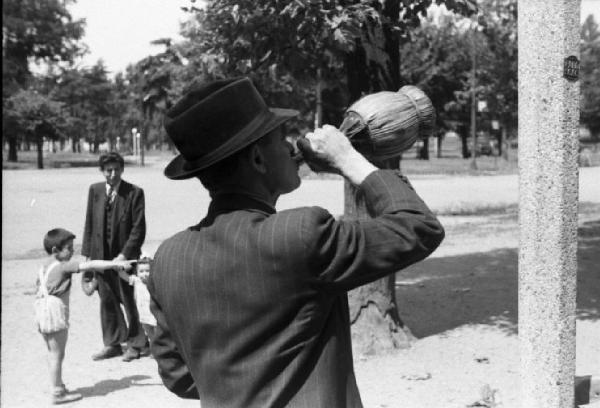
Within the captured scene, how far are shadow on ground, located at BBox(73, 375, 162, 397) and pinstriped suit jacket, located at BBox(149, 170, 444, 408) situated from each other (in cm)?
478

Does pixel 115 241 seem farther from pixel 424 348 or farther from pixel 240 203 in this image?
pixel 240 203

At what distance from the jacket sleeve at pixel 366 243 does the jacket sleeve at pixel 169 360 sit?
59cm

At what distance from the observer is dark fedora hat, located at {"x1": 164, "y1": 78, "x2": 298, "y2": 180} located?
196 centimetres

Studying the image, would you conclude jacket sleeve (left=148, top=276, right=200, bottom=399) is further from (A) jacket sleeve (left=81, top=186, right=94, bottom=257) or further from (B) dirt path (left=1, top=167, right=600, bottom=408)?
(A) jacket sleeve (left=81, top=186, right=94, bottom=257)

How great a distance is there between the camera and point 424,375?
21.8ft

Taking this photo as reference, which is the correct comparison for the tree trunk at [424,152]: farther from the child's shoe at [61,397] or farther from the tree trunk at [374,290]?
the child's shoe at [61,397]

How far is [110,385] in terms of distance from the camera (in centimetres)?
676

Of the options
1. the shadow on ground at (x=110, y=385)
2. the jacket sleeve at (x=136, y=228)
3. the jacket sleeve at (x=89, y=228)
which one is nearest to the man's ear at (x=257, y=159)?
the shadow on ground at (x=110, y=385)

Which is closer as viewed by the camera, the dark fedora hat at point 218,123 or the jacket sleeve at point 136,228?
the dark fedora hat at point 218,123

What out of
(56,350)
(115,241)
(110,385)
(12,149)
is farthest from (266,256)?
(12,149)

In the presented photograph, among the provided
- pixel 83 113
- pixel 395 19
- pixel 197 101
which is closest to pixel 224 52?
pixel 395 19

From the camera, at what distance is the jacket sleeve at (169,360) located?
7.30 feet

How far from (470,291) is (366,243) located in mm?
8340

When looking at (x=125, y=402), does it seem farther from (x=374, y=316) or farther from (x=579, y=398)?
(x=579, y=398)
